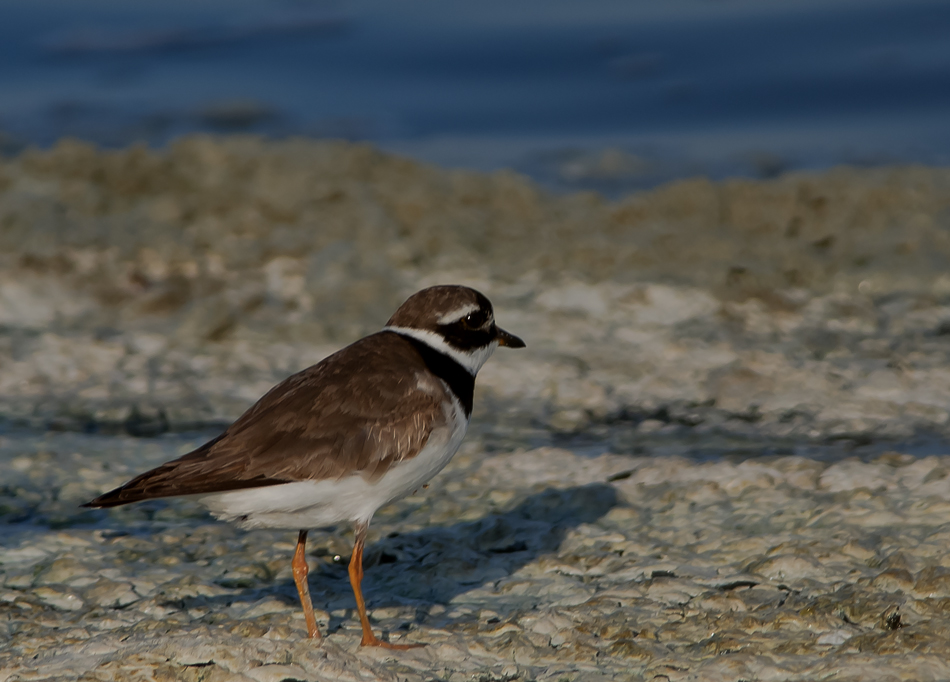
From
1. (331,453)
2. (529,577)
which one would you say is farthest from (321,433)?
(529,577)

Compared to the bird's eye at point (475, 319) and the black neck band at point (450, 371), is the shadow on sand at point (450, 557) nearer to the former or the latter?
the black neck band at point (450, 371)

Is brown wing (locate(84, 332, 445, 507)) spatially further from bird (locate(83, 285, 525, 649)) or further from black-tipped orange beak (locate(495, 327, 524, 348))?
black-tipped orange beak (locate(495, 327, 524, 348))

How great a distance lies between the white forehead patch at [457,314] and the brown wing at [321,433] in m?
0.31

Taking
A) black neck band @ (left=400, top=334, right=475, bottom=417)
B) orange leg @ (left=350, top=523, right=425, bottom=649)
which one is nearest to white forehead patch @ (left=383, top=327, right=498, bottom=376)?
black neck band @ (left=400, top=334, right=475, bottom=417)

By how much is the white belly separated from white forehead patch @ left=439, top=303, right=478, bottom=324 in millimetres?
580

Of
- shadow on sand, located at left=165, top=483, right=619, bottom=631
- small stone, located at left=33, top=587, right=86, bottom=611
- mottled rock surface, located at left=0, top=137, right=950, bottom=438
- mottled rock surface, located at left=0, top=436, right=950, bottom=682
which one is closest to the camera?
mottled rock surface, located at left=0, top=436, right=950, bottom=682

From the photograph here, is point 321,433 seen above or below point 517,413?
above

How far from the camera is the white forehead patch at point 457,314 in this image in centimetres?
449

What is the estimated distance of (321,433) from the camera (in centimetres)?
389

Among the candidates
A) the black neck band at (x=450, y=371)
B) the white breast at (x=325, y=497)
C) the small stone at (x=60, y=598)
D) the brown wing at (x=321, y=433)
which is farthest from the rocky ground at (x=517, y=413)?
the black neck band at (x=450, y=371)

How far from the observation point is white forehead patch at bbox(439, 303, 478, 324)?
14.7 ft

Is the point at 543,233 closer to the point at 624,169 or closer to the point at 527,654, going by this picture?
the point at 624,169

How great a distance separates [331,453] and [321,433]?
0.30ft

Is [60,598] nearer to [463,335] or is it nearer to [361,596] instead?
[361,596]
